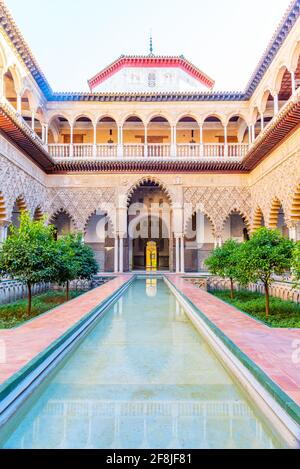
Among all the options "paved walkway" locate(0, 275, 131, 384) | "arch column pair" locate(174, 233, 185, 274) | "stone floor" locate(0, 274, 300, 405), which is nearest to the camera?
"stone floor" locate(0, 274, 300, 405)

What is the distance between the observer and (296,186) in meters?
9.95

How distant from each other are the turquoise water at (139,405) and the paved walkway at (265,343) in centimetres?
31

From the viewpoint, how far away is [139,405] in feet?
7.95

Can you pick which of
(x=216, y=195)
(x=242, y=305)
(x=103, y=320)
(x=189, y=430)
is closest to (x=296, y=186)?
(x=242, y=305)

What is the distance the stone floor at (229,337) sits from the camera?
2699mm

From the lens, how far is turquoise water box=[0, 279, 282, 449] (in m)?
2.00

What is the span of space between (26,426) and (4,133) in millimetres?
9707

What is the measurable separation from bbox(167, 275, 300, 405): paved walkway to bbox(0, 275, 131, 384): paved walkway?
199 centimetres

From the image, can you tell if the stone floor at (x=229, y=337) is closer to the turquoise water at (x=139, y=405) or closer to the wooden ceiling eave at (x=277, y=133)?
the turquoise water at (x=139, y=405)

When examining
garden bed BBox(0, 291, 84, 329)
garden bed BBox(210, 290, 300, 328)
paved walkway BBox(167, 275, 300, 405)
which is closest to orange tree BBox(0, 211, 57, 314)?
garden bed BBox(0, 291, 84, 329)

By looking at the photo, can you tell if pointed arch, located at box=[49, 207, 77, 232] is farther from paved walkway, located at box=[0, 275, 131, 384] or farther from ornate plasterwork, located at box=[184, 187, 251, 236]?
paved walkway, located at box=[0, 275, 131, 384]

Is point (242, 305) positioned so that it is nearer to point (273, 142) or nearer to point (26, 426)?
point (273, 142)

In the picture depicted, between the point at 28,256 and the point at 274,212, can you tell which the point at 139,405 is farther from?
the point at 274,212

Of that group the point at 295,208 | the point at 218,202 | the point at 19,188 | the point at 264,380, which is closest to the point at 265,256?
the point at 295,208
